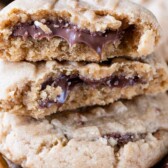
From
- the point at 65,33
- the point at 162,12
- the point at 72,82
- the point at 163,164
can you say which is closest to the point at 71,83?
the point at 72,82

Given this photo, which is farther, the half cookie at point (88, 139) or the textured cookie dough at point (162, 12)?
the textured cookie dough at point (162, 12)

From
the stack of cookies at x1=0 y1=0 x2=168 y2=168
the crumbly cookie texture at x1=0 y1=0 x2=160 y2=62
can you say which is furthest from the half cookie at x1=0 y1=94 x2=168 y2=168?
the crumbly cookie texture at x1=0 y1=0 x2=160 y2=62

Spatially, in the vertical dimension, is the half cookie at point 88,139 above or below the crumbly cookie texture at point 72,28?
below

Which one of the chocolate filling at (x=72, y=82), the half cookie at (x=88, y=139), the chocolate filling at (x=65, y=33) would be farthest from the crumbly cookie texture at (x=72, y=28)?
the half cookie at (x=88, y=139)

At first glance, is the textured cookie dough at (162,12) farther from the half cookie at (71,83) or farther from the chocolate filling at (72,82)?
the chocolate filling at (72,82)

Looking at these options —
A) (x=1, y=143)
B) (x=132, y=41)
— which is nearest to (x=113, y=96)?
(x=132, y=41)

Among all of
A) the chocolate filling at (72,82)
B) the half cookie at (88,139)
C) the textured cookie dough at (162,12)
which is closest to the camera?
the half cookie at (88,139)
